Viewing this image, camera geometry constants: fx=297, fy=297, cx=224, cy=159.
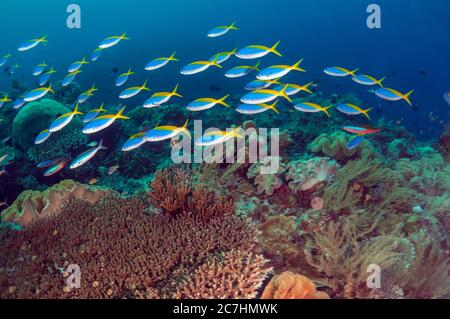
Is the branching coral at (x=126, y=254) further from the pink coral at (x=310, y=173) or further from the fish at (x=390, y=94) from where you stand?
the fish at (x=390, y=94)

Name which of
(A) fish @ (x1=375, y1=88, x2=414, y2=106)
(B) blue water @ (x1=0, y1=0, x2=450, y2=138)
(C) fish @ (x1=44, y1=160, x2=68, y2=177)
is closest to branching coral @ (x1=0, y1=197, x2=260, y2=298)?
(C) fish @ (x1=44, y1=160, x2=68, y2=177)

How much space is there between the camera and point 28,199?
20.2 ft

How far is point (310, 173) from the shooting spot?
553 cm

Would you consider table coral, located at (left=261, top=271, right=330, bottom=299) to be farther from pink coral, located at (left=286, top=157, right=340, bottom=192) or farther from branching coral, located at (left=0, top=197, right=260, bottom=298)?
pink coral, located at (left=286, top=157, right=340, bottom=192)

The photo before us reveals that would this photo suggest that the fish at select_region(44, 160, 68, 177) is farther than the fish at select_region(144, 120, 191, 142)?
Yes

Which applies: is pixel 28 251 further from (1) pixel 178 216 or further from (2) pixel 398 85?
(2) pixel 398 85

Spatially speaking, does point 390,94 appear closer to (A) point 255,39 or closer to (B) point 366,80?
(B) point 366,80

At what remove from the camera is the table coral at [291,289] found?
11.1ft

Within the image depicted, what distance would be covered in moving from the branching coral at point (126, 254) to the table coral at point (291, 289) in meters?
0.20

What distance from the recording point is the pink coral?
5480 mm

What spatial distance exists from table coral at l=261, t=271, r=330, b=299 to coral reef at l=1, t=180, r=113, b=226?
390 centimetres

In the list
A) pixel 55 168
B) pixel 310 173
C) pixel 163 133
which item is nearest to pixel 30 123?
pixel 55 168

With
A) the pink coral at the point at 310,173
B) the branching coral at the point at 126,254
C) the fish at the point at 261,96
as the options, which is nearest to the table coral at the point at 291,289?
the branching coral at the point at 126,254

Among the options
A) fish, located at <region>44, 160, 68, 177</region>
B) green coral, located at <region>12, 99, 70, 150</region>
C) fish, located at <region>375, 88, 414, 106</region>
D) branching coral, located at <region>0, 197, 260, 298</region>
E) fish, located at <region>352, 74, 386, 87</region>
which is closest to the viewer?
branching coral, located at <region>0, 197, 260, 298</region>
